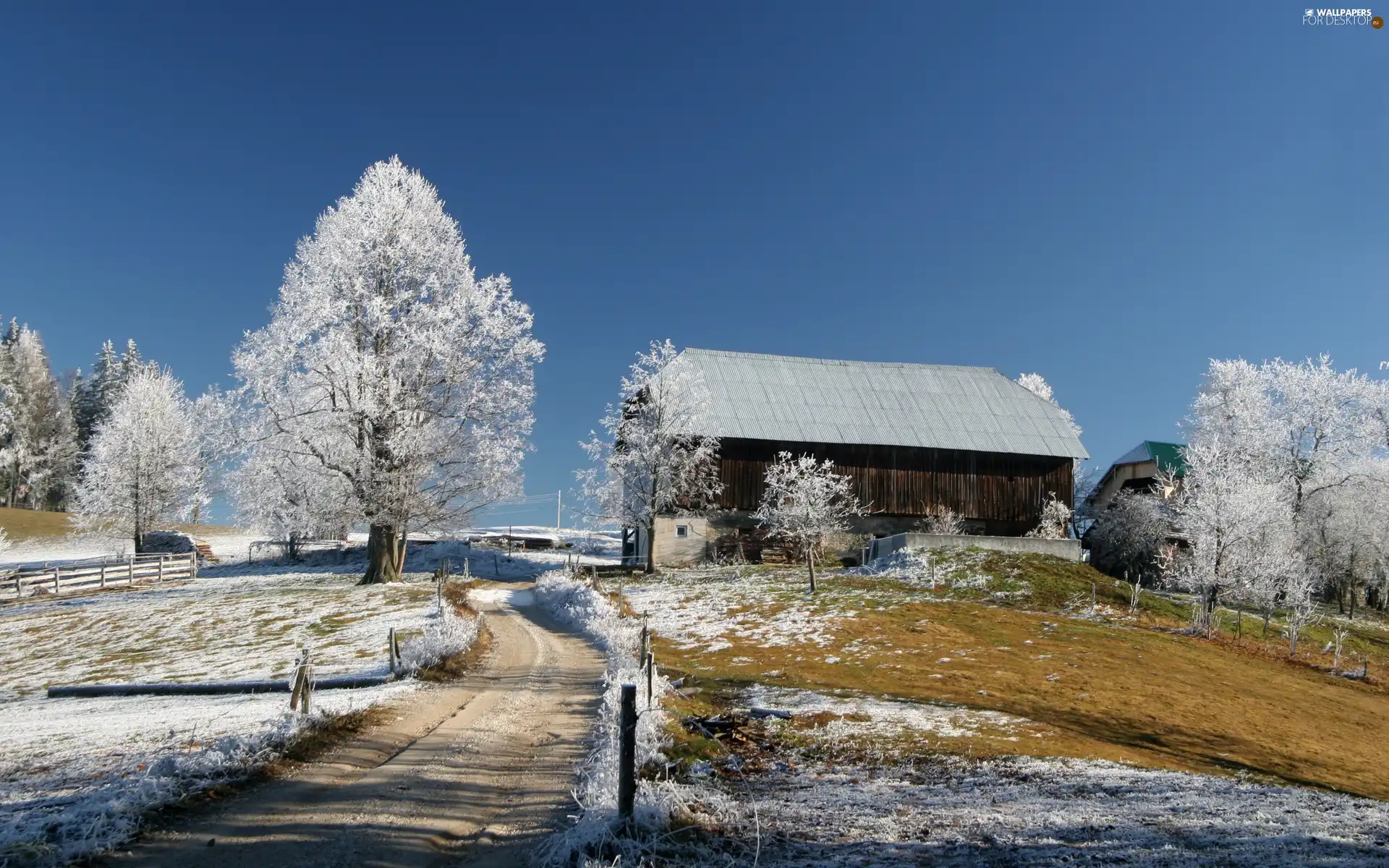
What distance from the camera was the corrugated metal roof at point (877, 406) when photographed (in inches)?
1768

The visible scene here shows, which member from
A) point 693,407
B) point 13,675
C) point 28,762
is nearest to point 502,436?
point 693,407

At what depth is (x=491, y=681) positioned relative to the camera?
15.8 meters

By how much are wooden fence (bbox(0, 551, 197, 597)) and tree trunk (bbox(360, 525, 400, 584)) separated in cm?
1380

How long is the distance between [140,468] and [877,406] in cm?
4514

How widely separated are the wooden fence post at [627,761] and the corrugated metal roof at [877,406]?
115 feet

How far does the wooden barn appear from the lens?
4281 centimetres

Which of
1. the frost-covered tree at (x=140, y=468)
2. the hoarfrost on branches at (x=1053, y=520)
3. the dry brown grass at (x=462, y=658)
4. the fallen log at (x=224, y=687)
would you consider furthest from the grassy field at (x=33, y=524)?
the hoarfrost on branches at (x=1053, y=520)

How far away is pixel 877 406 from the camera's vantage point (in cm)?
4800

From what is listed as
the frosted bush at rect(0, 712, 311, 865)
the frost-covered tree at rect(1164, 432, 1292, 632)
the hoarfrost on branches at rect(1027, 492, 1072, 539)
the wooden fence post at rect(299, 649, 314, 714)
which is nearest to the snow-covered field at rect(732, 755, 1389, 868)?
the frosted bush at rect(0, 712, 311, 865)

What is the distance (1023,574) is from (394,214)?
99.0 ft

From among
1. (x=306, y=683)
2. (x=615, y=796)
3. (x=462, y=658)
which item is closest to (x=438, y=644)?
(x=462, y=658)

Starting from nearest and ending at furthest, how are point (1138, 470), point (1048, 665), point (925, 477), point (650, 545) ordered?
point (1048, 665) → point (650, 545) → point (925, 477) → point (1138, 470)

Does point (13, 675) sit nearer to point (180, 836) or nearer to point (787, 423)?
point (180, 836)

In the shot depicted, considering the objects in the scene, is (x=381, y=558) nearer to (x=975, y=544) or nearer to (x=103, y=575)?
(x=103, y=575)
